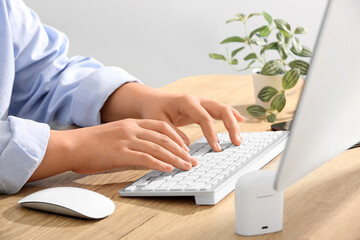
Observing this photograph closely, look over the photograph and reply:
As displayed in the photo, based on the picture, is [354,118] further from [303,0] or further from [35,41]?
[303,0]

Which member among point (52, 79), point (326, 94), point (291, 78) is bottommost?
point (52, 79)

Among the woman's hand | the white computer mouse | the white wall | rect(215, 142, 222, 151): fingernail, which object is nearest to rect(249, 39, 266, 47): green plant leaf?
the woman's hand

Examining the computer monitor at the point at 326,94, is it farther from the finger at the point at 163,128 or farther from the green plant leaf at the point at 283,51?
the green plant leaf at the point at 283,51

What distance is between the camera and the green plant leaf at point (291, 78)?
1.17m

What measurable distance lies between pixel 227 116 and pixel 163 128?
0.14 metres

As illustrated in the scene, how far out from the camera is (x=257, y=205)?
68 cm

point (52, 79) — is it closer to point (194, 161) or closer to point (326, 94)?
point (194, 161)

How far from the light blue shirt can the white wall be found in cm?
177

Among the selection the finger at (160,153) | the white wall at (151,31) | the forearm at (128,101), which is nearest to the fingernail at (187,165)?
the finger at (160,153)

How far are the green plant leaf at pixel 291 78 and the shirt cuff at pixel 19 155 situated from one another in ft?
1.72

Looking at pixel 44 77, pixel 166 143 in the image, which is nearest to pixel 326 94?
pixel 166 143

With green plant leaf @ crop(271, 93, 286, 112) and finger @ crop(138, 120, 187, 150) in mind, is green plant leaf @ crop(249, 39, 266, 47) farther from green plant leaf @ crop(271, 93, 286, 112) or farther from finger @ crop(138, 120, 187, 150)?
finger @ crop(138, 120, 187, 150)

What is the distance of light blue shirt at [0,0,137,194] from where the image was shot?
117 centimetres

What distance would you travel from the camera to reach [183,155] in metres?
0.90
